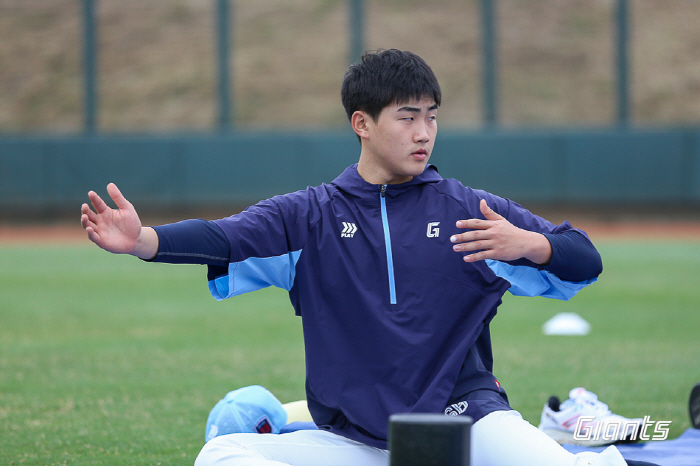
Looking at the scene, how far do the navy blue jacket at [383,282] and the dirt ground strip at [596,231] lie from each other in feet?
50.7

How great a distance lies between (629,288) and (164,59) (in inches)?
733

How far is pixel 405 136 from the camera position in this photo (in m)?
2.94

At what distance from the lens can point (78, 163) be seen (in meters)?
21.4

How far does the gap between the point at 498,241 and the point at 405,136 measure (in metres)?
0.57

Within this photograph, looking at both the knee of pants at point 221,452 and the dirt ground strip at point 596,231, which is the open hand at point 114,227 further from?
the dirt ground strip at point 596,231

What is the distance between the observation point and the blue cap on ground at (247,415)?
151 inches

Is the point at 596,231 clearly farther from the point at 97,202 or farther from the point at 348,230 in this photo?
the point at 97,202

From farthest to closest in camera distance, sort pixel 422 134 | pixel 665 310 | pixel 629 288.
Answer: pixel 629 288
pixel 665 310
pixel 422 134

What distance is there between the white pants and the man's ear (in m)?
1.09

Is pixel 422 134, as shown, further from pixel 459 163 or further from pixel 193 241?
pixel 459 163

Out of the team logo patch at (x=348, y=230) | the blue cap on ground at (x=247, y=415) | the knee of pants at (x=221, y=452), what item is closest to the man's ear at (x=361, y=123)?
the team logo patch at (x=348, y=230)

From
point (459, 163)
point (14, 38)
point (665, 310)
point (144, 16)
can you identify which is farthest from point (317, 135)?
point (665, 310)

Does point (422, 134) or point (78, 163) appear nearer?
point (422, 134)

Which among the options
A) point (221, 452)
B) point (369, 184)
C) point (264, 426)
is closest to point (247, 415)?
point (264, 426)
